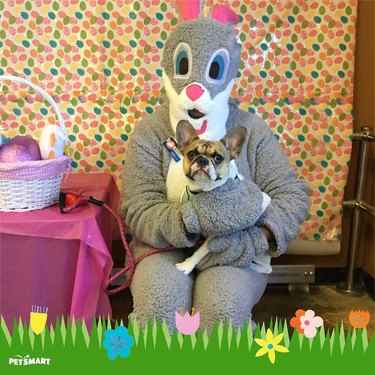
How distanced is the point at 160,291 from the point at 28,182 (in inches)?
15.9

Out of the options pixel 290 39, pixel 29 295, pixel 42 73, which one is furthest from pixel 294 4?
pixel 29 295

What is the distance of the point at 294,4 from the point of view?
1.67 meters

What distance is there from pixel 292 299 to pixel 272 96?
2.42 ft

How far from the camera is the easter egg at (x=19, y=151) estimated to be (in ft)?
3.77

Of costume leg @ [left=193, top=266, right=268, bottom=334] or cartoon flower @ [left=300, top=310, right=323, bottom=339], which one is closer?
cartoon flower @ [left=300, top=310, right=323, bottom=339]

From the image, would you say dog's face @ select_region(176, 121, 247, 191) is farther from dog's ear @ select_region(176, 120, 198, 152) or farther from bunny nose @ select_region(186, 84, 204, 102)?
bunny nose @ select_region(186, 84, 204, 102)

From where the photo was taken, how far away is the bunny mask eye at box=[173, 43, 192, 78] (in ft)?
4.06

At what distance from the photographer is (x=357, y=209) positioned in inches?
69.4

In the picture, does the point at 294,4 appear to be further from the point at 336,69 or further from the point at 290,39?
→ the point at 336,69

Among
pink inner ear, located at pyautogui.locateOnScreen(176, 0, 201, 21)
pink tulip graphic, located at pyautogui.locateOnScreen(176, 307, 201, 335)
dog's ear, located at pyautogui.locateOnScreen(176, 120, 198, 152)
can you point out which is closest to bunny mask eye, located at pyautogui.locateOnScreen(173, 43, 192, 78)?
pink inner ear, located at pyautogui.locateOnScreen(176, 0, 201, 21)

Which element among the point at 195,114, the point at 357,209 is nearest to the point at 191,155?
the point at 195,114

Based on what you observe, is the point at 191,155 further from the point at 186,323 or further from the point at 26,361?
the point at 26,361

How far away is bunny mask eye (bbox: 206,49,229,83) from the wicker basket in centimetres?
42

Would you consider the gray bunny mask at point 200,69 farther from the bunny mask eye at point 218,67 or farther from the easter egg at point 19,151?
the easter egg at point 19,151
